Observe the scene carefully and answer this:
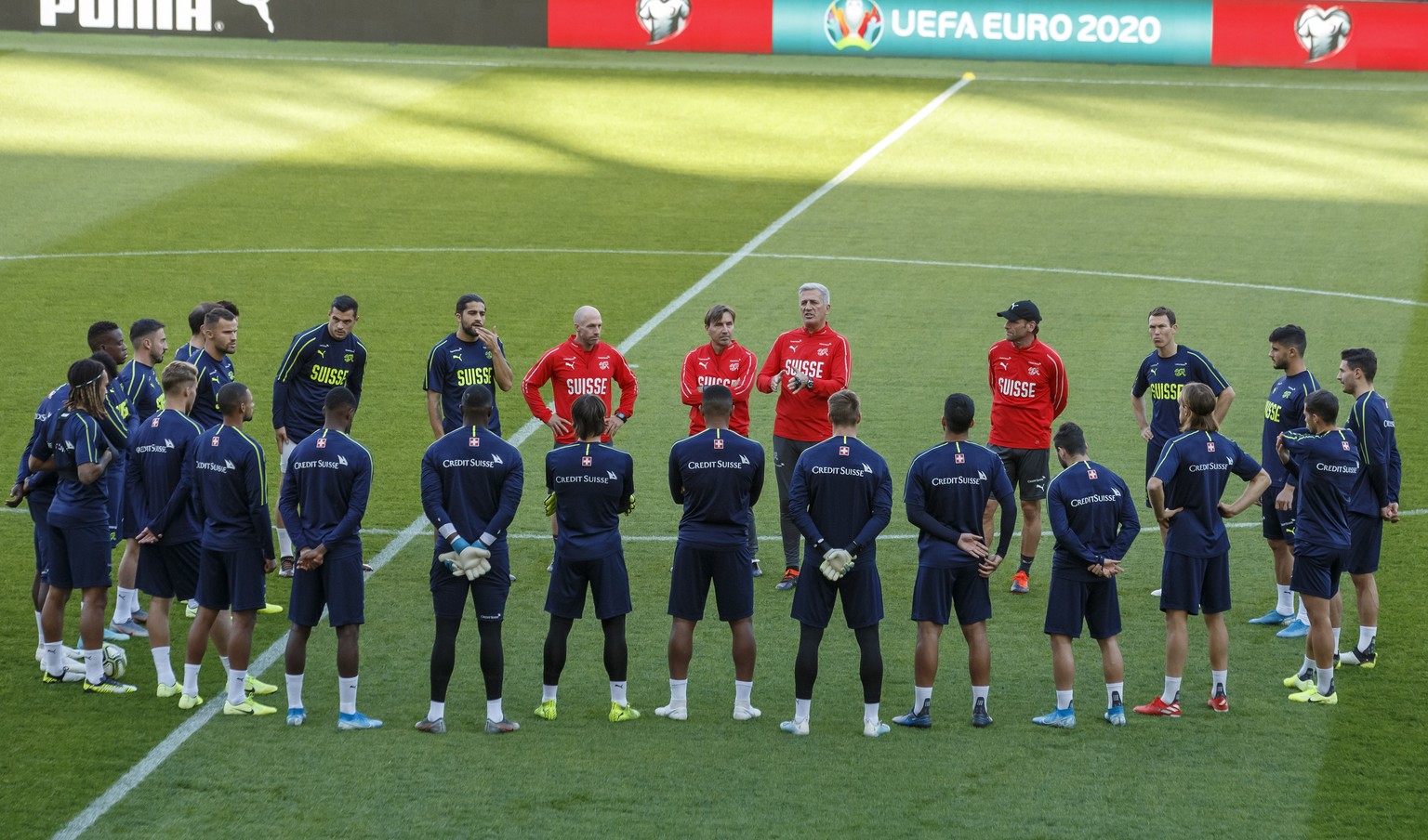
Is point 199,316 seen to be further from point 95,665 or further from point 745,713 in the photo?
point 745,713

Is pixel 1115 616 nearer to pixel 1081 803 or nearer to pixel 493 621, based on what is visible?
pixel 1081 803

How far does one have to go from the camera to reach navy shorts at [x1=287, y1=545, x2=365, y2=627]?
966 cm

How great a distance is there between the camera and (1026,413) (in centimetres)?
1280

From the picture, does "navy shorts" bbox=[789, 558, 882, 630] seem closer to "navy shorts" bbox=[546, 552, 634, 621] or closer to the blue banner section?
"navy shorts" bbox=[546, 552, 634, 621]

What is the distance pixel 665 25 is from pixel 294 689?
1099 inches

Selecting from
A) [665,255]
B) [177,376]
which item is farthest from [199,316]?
[665,255]

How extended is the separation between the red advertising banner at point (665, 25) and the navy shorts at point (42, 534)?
26.7 meters

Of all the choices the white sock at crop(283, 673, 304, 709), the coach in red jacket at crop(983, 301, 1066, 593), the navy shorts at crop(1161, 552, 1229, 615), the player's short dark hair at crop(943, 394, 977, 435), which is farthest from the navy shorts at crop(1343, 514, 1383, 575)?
the white sock at crop(283, 673, 304, 709)

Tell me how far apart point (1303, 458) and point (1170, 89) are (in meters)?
24.1

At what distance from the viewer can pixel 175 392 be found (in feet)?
33.9

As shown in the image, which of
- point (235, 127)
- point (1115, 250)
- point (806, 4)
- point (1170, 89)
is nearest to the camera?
point (1115, 250)

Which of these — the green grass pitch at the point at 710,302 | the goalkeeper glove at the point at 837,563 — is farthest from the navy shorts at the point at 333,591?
the goalkeeper glove at the point at 837,563

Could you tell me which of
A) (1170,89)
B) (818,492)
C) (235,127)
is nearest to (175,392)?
(818,492)

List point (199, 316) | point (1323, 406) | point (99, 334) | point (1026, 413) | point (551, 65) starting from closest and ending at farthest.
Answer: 1. point (1323, 406)
2. point (99, 334)
3. point (199, 316)
4. point (1026, 413)
5. point (551, 65)
